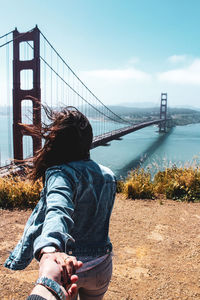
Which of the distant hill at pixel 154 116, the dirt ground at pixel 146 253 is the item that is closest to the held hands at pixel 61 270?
the dirt ground at pixel 146 253

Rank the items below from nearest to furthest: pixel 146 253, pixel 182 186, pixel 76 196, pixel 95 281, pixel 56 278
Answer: pixel 56 278
pixel 76 196
pixel 95 281
pixel 146 253
pixel 182 186

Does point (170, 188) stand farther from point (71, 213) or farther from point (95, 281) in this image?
point (71, 213)

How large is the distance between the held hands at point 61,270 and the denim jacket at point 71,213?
0.06 metres

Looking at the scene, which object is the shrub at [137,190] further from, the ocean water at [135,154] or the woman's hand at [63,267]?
the ocean water at [135,154]

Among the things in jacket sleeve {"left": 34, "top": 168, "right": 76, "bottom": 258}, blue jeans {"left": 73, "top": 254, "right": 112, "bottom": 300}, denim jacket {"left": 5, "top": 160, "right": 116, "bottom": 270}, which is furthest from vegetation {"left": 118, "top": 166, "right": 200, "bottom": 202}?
jacket sleeve {"left": 34, "top": 168, "right": 76, "bottom": 258}

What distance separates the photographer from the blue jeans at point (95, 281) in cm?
115

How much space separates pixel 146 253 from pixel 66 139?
2.66m

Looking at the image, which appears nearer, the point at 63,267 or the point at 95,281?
the point at 63,267

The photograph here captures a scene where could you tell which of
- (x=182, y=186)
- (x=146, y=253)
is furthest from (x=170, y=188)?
(x=146, y=253)

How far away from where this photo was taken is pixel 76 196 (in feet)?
3.15

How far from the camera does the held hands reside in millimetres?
575

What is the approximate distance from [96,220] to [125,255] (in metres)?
2.35

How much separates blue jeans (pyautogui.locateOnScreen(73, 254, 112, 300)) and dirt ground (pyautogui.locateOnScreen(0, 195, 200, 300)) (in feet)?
4.48

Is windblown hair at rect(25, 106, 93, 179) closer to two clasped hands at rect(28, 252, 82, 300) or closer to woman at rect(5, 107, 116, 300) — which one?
woman at rect(5, 107, 116, 300)
